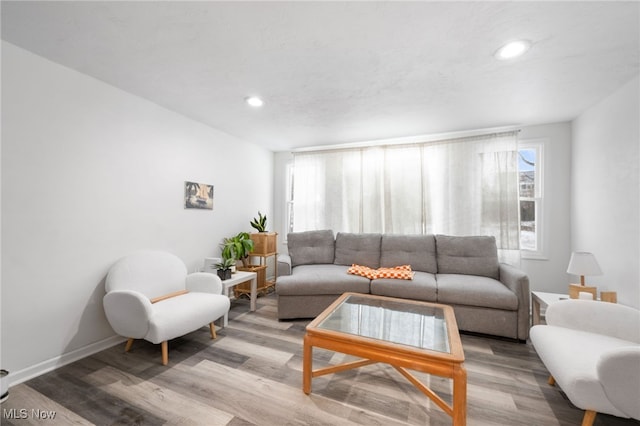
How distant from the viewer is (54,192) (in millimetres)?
1989

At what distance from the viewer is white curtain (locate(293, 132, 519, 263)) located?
331cm

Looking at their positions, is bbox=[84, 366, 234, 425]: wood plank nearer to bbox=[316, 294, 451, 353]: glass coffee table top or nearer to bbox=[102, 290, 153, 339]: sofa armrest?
bbox=[102, 290, 153, 339]: sofa armrest

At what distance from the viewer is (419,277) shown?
9.80 ft

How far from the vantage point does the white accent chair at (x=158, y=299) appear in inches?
77.4

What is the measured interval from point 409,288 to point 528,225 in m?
1.98

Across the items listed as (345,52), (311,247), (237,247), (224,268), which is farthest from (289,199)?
(345,52)

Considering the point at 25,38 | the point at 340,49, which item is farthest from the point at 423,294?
the point at 25,38

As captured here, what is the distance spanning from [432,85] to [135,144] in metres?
2.95

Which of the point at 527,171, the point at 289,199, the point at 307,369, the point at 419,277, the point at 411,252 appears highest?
the point at 527,171

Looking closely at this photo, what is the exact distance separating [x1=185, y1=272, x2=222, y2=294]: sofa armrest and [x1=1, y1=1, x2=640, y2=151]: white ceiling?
73.7 inches

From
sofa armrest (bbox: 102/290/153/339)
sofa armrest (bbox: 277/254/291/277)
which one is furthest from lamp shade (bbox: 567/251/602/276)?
sofa armrest (bbox: 102/290/153/339)

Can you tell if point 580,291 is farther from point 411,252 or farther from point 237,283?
point 237,283

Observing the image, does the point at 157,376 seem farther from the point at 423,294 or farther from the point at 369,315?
the point at 423,294

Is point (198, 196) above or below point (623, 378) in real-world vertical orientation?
above
